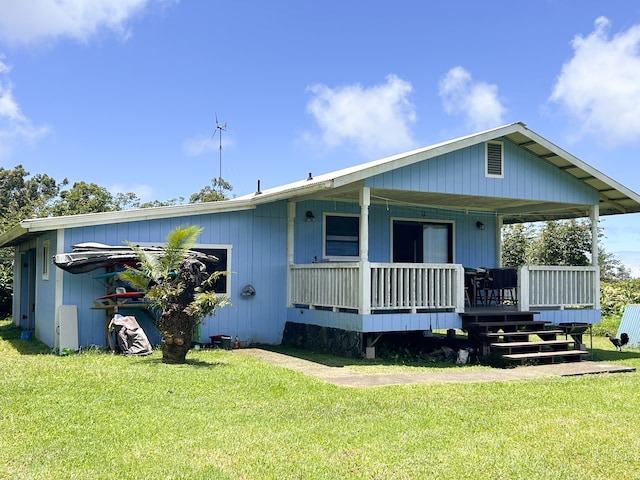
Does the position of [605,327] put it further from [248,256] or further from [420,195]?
[248,256]

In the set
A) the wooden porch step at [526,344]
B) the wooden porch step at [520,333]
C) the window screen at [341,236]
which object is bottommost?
the wooden porch step at [526,344]

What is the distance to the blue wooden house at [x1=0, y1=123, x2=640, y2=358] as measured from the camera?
1122 centimetres

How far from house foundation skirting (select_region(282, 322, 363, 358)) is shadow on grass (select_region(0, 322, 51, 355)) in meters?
4.48

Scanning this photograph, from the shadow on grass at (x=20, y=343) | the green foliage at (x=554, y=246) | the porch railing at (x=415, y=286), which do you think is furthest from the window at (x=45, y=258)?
the green foliage at (x=554, y=246)

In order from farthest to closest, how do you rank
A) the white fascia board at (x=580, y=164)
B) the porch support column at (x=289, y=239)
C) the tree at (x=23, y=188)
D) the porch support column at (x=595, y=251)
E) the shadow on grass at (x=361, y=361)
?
1. the tree at (x=23, y=188)
2. the porch support column at (x=289, y=239)
3. the porch support column at (x=595, y=251)
4. the white fascia board at (x=580, y=164)
5. the shadow on grass at (x=361, y=361)

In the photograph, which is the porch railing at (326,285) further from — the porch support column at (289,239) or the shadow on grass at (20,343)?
the shadow on grass at (20,343)

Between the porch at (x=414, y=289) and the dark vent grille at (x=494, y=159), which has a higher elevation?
the dark vent grille at (x=494, y=159)

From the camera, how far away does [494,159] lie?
1234cm

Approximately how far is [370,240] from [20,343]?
7443mm

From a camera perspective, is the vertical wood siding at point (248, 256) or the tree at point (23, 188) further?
the tree at point (23, 188)

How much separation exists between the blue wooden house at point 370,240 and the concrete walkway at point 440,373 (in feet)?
4.30

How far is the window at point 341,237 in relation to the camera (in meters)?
13.8

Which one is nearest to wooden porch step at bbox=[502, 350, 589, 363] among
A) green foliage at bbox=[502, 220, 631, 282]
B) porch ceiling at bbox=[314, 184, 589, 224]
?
porch ceiling at bbox=[314, 184, 589, 224]

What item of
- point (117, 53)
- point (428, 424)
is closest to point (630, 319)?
point (428, 424)
